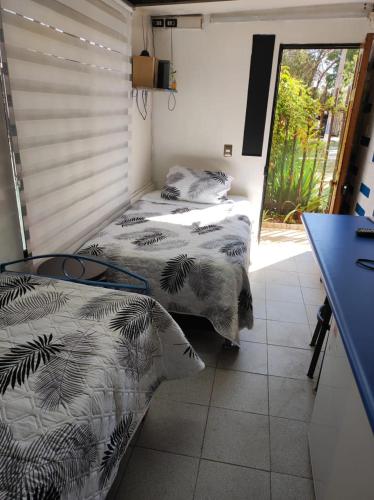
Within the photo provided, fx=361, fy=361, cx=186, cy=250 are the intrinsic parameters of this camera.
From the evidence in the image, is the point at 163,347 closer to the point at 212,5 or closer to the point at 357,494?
the point at 357,494

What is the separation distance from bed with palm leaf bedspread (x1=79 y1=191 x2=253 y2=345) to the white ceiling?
2022 mm

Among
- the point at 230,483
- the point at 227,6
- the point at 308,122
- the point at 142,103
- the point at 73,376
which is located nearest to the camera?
the point at 73,376

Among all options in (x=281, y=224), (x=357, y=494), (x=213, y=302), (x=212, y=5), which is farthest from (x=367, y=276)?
(x=281, y=224)

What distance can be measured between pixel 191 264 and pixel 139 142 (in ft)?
6.44

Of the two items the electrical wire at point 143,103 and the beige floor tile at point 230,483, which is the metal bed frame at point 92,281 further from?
the electrical wire at point 143,103

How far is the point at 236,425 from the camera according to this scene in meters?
1.87

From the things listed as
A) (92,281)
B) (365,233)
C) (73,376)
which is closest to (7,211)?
(92,281)

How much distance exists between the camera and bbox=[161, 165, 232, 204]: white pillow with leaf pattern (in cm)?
361

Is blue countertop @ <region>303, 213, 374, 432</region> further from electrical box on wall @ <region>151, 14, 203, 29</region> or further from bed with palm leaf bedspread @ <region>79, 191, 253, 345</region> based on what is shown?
electrical box on wall @ <region>151, 14, 203, 29</region>

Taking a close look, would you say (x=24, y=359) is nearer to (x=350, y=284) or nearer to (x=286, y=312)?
(x=350, y=284)

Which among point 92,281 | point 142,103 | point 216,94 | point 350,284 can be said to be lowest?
point 92,281

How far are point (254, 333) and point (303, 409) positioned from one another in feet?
2.37

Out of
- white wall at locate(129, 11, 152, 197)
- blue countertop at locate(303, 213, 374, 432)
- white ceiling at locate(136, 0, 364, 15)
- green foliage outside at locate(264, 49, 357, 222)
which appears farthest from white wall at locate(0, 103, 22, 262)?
green foliage outside at locate(264, 49, 357, 222)

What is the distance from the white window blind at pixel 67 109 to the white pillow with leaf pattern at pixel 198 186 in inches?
27.7
